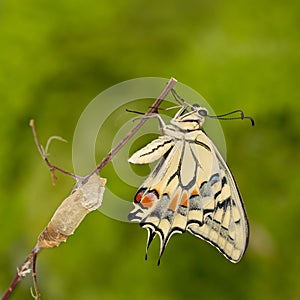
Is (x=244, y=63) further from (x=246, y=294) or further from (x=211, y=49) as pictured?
(x=246, y=294)

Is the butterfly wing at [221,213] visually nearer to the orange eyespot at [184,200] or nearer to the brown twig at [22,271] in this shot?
the orange eyespot at [184,200]

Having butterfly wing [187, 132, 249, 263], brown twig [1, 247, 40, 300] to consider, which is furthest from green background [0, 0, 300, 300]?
brown twig [1, 247, 40, 300]

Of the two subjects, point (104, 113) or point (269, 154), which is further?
point (269, 154)

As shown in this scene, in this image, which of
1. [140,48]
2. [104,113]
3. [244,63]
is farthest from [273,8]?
[104,113]

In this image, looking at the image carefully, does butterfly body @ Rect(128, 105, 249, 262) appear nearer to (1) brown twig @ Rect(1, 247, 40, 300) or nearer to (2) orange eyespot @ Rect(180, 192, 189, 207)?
(2) orange eyespot @ Rect(180, 192, 189, 207)

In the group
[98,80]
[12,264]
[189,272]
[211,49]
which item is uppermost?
[211,49]

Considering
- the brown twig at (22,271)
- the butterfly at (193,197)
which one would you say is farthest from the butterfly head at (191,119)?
the brown twig at (22,271)
